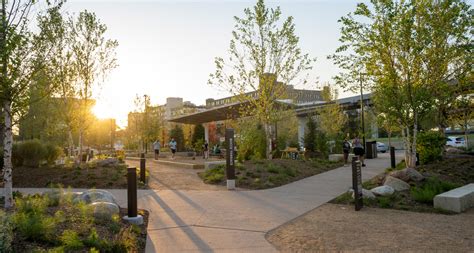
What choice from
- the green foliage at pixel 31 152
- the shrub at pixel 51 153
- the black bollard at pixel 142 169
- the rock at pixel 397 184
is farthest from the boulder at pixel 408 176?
the shrub at pixel 51 153

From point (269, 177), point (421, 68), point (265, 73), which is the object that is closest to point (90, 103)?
point (265, 73)

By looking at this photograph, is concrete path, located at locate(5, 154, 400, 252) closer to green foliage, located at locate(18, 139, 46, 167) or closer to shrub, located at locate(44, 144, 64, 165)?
green foliage, located at locate(18, 139, 46, 167)

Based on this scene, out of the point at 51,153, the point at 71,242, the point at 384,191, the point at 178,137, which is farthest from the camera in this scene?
the point at 178,137

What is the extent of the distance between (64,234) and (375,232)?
4.75m

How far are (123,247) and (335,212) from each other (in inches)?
187

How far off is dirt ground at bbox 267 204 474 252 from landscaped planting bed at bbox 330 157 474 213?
0.60m

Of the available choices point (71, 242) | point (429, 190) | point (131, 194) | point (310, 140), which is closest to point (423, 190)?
point (429, 190)

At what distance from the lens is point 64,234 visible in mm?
4934

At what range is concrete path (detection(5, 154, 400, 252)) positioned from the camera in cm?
582

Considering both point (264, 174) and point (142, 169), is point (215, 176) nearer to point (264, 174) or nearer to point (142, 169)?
point (264, 174)

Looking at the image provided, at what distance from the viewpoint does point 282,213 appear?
7.98 m

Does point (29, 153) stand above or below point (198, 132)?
below

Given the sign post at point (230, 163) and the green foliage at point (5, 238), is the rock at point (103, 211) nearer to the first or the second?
the green foliage at point (5, 238)

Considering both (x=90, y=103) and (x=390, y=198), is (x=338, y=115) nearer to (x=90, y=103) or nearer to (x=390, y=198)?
(x=90, y=103)
